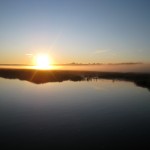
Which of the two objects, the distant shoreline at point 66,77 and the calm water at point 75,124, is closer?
the calm water at point 75,124

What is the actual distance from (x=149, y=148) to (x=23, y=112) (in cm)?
1339

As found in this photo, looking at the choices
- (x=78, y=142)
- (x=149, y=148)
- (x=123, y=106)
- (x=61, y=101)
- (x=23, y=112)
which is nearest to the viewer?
(x=149, y=148)

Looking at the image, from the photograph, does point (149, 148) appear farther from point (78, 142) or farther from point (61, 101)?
point (61, 101)

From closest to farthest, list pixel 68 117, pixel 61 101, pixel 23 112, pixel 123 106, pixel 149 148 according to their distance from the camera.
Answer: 1. pixel 149 148
2. pixel 68 117
3. pixel 23 112
4. pixel 123 106
5. pixel 61 101

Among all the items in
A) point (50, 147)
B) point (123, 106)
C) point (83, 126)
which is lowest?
point (50, 147)

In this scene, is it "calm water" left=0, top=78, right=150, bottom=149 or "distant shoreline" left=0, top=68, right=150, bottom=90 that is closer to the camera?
"calm water" left=0, top=78, right=150, bottom=149

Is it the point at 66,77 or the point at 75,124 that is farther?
the point at 66,77

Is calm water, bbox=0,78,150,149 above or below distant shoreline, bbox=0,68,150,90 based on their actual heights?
below

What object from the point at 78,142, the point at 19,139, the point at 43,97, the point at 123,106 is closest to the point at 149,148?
the point at 78,142

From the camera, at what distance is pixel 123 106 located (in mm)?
27266

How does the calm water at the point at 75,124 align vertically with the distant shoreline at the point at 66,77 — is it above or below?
below

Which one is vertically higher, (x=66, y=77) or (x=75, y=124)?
(x=66, y=77)

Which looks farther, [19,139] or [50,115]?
[50,115]

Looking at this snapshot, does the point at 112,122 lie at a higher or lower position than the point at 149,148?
higher
